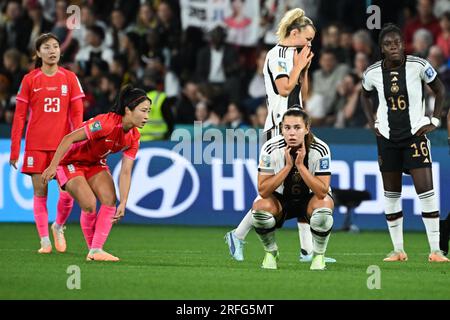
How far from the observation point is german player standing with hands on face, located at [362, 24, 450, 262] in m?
10.6

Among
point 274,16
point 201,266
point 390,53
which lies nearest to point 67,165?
point 201,266

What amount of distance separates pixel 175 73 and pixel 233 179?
417cm

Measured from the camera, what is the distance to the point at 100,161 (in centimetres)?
1059

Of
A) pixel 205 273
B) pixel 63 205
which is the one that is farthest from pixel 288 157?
pixel 63 205

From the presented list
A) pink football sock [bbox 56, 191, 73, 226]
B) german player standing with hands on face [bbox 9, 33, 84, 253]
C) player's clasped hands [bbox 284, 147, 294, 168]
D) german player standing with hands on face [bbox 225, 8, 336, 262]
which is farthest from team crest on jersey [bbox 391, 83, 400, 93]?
pink football sock [bbox 56, 191, 73, 226]

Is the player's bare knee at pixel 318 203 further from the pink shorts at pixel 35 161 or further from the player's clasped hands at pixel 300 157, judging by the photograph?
the pink shorts at pixel 35 161

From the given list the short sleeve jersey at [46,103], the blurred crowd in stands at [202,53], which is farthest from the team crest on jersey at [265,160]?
the blurred crowd in stands at [202,53]

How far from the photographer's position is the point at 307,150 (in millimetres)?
9375

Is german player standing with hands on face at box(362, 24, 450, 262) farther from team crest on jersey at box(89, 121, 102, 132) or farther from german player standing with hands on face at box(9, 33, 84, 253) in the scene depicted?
german player standing with hands on face at box(9, 33, 84, 253)

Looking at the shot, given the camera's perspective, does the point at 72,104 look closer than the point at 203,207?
Yes

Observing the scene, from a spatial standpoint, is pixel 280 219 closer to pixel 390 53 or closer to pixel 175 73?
pixel 390 53

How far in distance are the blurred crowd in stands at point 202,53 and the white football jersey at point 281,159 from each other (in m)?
6.69

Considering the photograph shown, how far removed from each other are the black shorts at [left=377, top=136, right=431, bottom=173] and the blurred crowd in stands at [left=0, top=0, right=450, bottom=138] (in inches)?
215

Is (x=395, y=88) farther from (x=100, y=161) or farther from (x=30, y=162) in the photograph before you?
(x=30, y=162)
